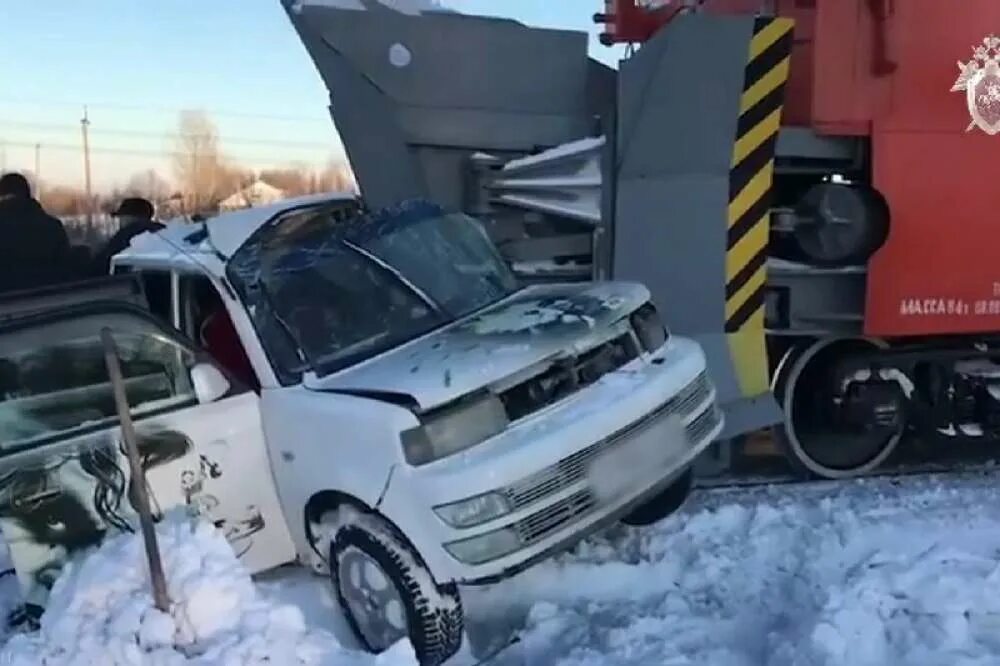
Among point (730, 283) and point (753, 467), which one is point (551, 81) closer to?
point (730, 283)

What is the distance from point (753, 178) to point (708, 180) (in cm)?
24

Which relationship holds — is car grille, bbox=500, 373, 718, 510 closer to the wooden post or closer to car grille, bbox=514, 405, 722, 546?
car grille, bbox=514, 405, 722, 546

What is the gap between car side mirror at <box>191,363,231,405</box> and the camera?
190 inches

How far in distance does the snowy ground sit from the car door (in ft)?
1.62

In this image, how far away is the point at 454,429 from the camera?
4.32 m

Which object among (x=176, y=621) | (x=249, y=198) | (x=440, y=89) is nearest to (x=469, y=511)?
(x=176, y=621)

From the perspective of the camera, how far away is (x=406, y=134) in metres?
6.38

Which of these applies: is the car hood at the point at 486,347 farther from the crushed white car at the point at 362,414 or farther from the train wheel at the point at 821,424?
the train wheel at the point at 821,424

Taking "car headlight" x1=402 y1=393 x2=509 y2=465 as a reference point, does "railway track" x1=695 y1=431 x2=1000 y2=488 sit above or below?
below

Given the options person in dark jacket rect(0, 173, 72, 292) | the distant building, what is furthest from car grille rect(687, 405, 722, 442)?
person in dark jacket rect(0, 173, 72, 292)

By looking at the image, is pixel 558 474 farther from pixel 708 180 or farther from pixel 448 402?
pixel 708 180

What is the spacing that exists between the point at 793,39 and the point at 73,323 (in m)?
3.91

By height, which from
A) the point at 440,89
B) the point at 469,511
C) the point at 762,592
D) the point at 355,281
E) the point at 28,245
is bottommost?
the point at 762,592

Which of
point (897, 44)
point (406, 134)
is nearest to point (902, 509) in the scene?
point (897, 44)
